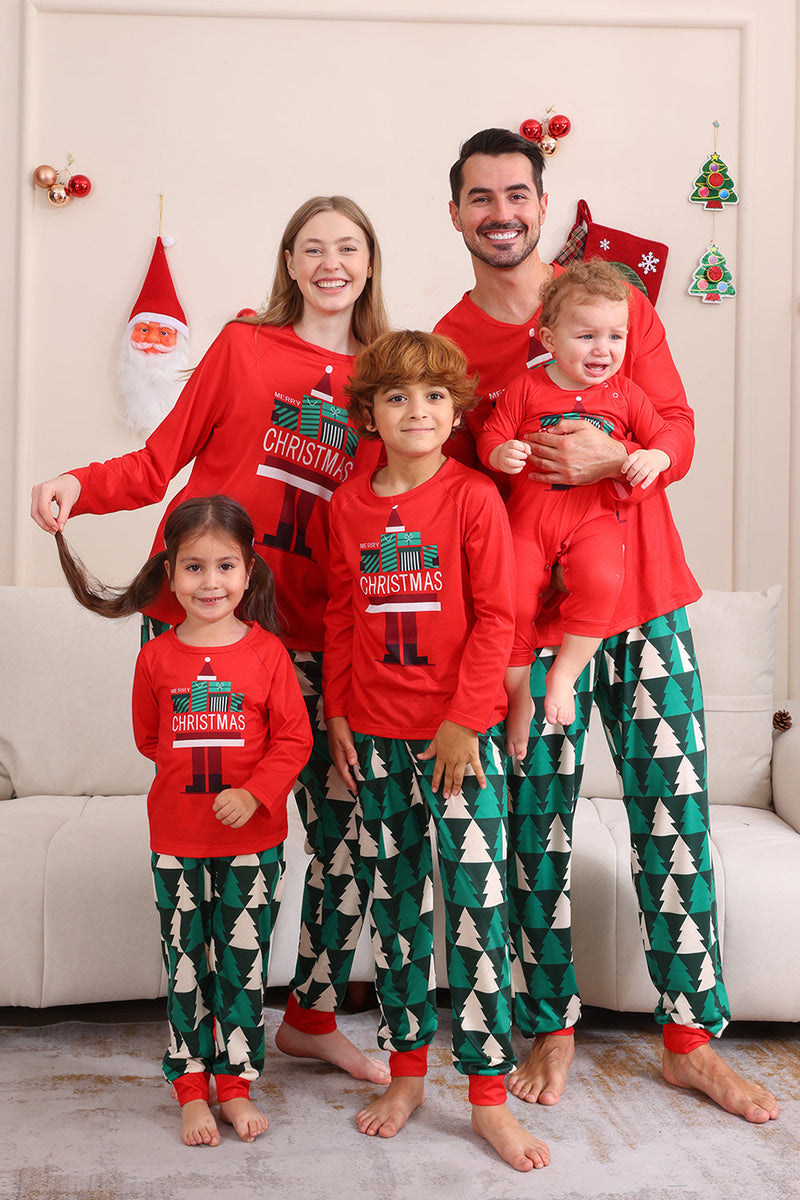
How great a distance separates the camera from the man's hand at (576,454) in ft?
5.19

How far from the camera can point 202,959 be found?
1633 millimetres

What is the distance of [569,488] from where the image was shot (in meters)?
1.64

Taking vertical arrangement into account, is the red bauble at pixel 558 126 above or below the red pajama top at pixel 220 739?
above

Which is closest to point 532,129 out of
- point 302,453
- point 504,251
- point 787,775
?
point 504,251

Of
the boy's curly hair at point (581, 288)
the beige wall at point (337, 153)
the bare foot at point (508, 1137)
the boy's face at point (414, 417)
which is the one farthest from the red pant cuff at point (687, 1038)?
the beige wall at point (337, 153)

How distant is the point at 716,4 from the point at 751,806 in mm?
2178

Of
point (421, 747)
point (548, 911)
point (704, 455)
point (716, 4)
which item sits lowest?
point (548, 911)

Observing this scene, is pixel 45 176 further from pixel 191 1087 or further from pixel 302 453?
pixel 191 1087

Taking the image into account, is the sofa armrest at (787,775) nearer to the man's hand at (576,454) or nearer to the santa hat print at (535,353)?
the man's hand at (576,454)

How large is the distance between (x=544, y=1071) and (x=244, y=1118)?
508 mm

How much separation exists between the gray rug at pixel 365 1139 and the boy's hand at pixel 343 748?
54 cm

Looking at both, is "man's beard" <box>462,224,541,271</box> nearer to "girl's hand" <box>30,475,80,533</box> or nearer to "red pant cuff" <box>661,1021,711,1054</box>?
"girl's hand" <box>30,475,80,533</box>

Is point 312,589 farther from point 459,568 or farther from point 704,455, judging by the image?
point 704,455

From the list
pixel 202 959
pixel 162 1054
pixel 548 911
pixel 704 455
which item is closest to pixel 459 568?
pixel 548 911
